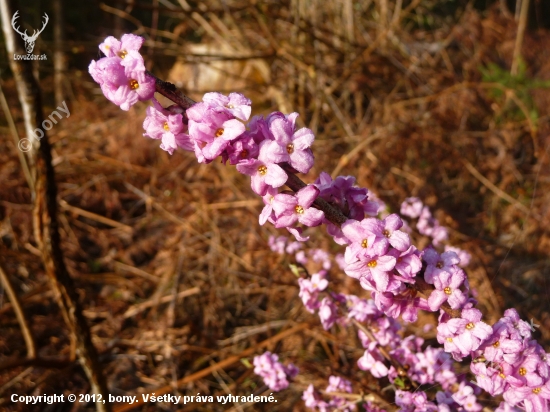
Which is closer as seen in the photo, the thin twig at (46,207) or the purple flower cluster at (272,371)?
the thin twig at (46,207)

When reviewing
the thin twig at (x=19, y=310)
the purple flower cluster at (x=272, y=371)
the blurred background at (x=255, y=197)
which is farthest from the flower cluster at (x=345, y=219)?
the thin twig at (x=19, y=310)

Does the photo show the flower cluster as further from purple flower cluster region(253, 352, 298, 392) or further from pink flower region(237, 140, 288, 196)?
purple flower cluster region(253, 352, 298, 392)

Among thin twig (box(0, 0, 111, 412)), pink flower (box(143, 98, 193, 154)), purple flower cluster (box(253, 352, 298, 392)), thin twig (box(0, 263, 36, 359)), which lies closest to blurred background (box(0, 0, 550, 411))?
thin twig (box(0, 263, 36, 359))

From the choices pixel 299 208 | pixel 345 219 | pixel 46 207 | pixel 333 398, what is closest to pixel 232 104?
pixel 299 208

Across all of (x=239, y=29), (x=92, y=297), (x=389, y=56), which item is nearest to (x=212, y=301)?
(x=92, y=297)

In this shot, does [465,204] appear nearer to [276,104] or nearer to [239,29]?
[276,104]

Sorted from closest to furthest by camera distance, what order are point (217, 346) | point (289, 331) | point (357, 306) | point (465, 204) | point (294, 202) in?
point (294, 202), point (357, 306), point (289, 331), point (217, 346), point (465, 204)

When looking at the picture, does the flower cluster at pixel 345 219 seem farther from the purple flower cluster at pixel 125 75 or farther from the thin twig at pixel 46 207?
the thin twig at pixel 46 207
